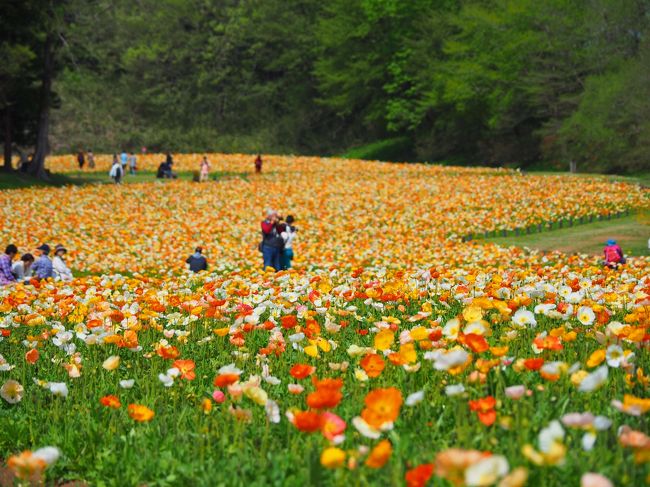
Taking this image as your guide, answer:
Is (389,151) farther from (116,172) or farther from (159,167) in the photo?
(116,172)

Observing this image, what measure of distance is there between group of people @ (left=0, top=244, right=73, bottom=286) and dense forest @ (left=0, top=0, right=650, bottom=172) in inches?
624

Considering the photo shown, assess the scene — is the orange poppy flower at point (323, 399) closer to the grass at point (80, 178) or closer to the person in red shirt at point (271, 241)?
the person in red shirt at point (271, 241)

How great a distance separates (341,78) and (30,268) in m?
55.5

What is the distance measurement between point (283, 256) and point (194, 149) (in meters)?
56.3

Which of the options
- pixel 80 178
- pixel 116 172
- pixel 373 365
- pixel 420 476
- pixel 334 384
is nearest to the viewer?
pixel 420 476

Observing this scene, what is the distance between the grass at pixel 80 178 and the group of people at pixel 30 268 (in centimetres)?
1953

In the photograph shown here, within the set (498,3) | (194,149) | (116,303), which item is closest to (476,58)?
(498,3)

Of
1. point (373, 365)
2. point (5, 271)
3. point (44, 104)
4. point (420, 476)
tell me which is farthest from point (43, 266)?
point (44, 104)

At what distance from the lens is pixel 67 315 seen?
23.7 feet

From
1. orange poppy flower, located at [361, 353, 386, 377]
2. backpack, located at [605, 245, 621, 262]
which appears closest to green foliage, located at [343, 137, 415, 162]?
backpack, located at [605, 245, 621, 262]

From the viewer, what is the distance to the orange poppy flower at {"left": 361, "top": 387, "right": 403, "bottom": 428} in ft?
9.25

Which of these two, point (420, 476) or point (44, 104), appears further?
point (44, 104)

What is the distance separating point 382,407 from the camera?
111 inches

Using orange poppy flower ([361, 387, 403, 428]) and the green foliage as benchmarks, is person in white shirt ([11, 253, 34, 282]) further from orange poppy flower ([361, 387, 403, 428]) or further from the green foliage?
the green foliage
